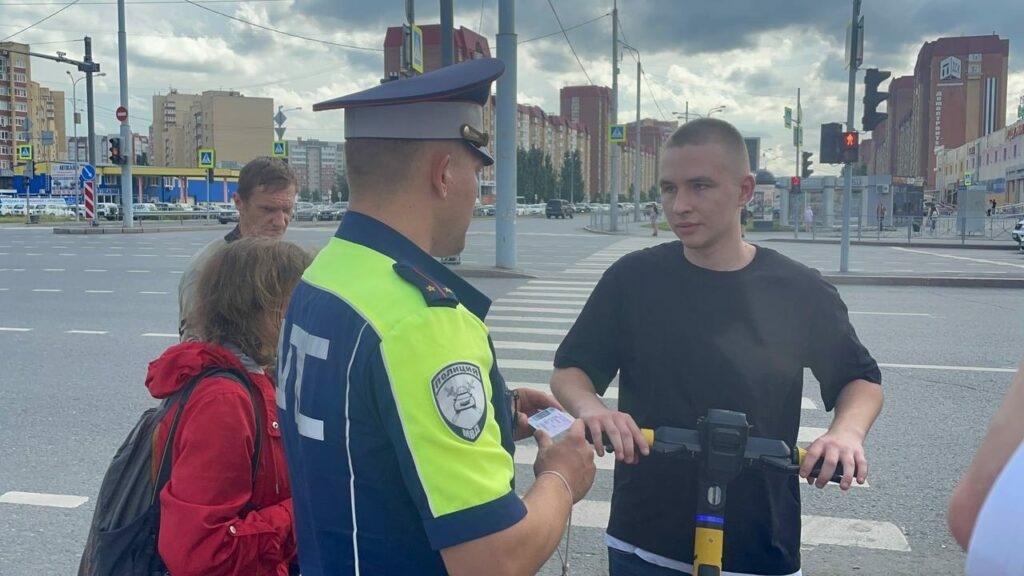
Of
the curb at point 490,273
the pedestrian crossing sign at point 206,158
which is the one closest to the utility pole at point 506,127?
the curb at point 490,273

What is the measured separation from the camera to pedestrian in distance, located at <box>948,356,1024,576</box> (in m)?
0.97

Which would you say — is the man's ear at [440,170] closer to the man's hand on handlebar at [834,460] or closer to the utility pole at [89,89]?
the man's hand on handlebar at [834,460]

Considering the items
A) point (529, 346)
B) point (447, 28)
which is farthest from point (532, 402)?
point (447, 28)

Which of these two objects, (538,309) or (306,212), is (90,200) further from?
(538,309)

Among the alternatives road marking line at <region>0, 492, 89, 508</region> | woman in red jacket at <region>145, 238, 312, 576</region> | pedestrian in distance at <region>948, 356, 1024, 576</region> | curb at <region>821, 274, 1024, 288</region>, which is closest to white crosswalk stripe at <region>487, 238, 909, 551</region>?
woman in red jacket at <region>145, 238, 312, 576</region>

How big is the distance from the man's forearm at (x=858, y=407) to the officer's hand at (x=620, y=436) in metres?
0.54

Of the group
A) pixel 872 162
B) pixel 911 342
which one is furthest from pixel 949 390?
pixel 872 162

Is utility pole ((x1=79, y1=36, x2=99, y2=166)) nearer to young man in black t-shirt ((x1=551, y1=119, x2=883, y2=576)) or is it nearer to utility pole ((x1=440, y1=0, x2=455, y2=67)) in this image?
utility pole ((x1=440, y1=0, x2=455, y2=67))

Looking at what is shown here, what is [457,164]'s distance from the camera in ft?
5.46

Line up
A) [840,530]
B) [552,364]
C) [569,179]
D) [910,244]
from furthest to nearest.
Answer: [569,179], [910,244], [552,364], [840,530]

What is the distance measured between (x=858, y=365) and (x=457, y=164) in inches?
53.0

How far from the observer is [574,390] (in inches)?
95.6

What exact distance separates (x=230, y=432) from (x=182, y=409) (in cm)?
15

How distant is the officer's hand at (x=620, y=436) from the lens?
1.98m
